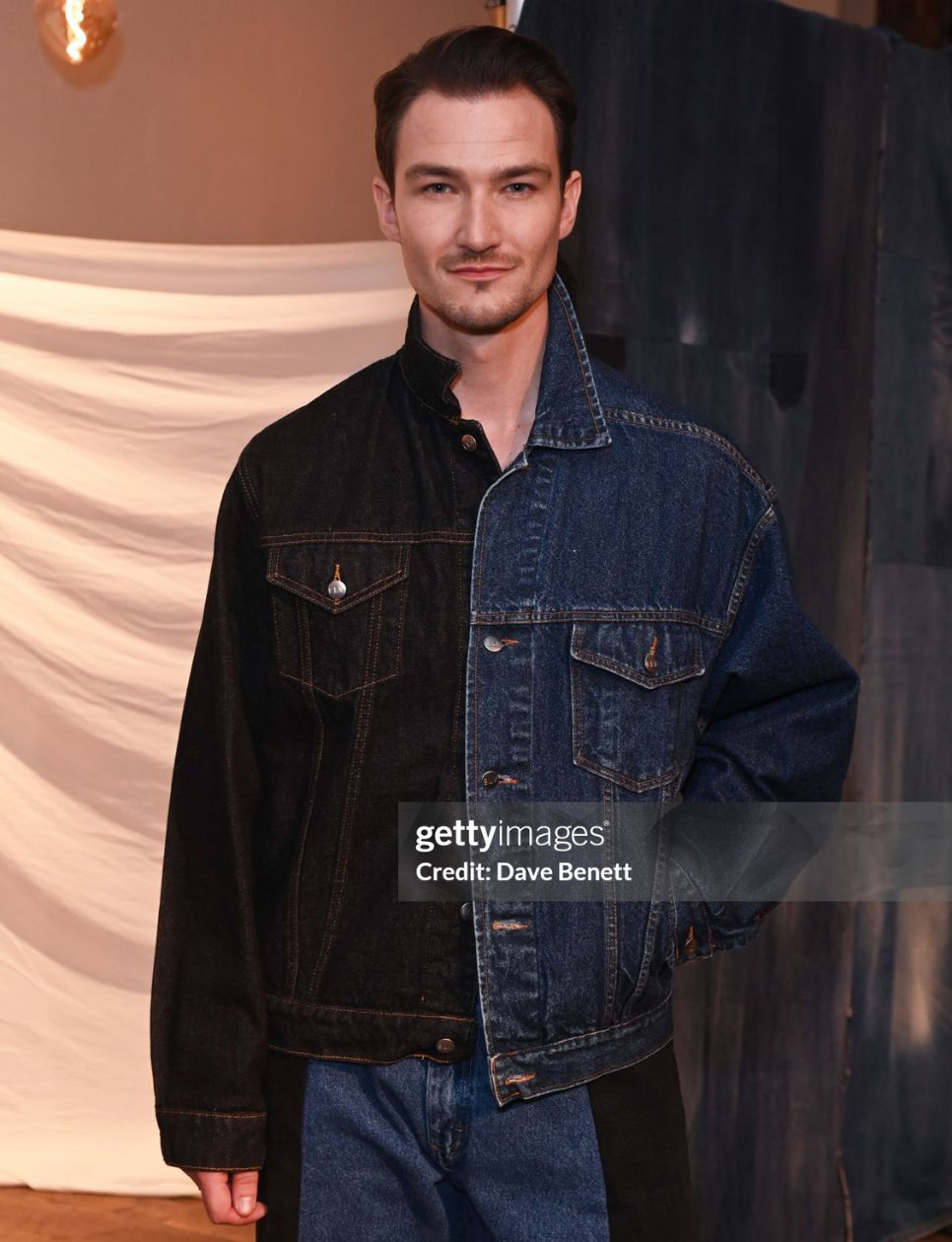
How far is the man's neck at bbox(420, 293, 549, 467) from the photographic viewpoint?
1.42m

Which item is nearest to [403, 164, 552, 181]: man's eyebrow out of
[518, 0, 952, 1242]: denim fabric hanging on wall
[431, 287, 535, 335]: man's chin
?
[431, 287, 535, 335]: man's chin

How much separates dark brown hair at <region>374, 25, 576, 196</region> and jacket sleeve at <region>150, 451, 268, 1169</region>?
40 centimetres

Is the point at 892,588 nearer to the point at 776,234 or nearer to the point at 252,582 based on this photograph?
the point at 776,234

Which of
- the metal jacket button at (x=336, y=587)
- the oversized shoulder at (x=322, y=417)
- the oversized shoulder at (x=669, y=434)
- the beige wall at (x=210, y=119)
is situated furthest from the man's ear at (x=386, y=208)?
the beige wall at (x=210, y=119)

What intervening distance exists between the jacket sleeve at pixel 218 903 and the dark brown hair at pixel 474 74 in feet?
1.30

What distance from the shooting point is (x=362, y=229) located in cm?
368

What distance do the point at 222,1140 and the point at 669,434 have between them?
0.78m

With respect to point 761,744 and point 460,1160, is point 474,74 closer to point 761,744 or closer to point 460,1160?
point 761,744

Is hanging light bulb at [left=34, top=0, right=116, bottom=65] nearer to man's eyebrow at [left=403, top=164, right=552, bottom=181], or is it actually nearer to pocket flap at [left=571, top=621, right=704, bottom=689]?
man's eyebrow at [left=403, top=164, right=552, bottom=181]

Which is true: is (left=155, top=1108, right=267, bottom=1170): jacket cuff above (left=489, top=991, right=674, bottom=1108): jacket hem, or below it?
below

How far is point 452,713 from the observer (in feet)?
4.42

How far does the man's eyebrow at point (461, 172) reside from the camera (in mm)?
1375

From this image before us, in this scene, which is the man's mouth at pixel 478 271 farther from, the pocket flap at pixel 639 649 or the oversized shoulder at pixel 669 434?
the pocket flap at pixel 639 649

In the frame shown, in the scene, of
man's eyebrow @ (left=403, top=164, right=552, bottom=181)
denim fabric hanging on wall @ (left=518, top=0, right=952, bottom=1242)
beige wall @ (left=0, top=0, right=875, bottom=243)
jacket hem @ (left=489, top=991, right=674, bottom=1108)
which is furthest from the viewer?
beige wall @ (left=0, top=0, right=875, bottom=243)
